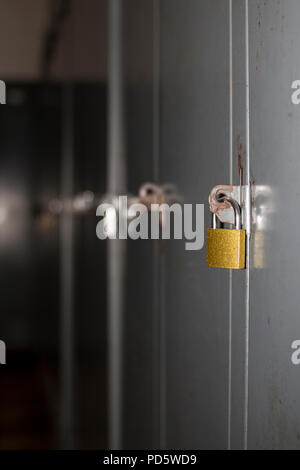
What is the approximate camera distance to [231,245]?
2.27 ft

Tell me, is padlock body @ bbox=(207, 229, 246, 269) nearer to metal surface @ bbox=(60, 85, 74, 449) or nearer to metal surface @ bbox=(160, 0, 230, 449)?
metal surface @ bbox=(160, 0, 230, 449)

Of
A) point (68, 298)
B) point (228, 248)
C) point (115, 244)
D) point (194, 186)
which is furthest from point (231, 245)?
point (68, 298)

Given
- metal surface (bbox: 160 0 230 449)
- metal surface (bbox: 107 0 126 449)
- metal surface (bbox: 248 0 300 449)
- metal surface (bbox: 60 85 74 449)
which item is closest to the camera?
metal surface (bbox: 248 0 300 449)

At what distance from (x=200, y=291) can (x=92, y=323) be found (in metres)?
1.14

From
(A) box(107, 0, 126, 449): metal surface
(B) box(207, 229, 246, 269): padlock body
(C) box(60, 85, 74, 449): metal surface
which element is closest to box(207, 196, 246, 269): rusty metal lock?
(B) box(207, 229, 246, 269): padlock body

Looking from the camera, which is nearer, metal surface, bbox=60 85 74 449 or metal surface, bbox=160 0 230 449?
metal surface, bbox=160 0 230 449

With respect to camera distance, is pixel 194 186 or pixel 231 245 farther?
pixel 194 186

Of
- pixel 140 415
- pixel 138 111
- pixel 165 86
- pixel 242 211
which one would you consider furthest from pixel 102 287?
pixel 242 211

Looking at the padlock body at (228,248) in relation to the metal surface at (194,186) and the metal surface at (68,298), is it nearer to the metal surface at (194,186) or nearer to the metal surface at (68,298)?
the metal surface at (194,186)

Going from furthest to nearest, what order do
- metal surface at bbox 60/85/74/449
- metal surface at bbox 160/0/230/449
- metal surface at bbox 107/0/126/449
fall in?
metal surface at bbox 60/85/74/449
metal surface at bbox 107/0/126/449
metal surface at bbox 160/0/230/449

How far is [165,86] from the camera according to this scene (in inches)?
44.1

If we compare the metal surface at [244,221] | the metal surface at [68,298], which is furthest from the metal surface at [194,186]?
the metal surface at [68,298]

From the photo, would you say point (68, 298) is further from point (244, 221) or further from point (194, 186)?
point (244, 221)

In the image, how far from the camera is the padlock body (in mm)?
686
